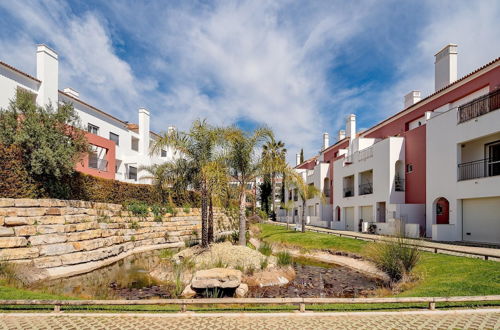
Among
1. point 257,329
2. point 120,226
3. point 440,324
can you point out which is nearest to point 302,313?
point 257,329

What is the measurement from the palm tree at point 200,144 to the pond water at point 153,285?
416cm

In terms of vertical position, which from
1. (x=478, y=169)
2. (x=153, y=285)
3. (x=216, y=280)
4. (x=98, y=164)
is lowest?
(x=153, y=285)

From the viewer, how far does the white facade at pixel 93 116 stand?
2088 centimetres

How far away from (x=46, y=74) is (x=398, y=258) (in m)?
25.9

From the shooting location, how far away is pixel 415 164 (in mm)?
22516

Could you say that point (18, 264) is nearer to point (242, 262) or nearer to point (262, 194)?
point (242, 262)

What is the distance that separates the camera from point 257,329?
5.99 meters

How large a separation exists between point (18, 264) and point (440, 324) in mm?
13917

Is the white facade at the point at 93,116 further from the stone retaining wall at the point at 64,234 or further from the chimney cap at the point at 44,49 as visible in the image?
the stone retaining wall at the point at 64,234

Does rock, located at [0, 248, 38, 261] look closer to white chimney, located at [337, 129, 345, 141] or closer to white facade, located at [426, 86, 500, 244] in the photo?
white facade, located at [426, 86, 500, 244]

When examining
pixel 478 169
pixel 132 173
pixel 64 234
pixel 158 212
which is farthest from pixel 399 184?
pixel 132 173

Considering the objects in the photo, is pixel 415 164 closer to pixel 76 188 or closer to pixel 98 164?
pixel 76 188

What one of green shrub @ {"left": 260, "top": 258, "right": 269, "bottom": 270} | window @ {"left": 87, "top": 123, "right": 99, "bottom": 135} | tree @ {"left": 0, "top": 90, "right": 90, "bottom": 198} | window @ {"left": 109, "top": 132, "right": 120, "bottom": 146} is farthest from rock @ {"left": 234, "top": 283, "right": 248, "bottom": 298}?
window @ {"left": 109, "top": 132, "right": 120, "bottom": 146}

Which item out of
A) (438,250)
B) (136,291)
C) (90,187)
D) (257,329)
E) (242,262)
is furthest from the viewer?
(90,187)
